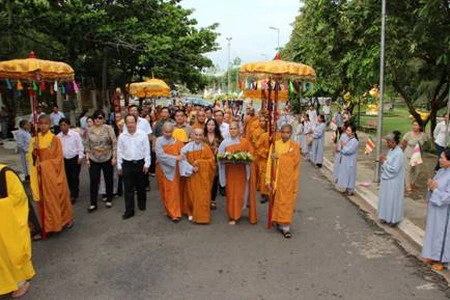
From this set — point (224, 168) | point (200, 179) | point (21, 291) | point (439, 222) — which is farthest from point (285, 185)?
point (21, 291)

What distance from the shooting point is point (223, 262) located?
5.91 metres

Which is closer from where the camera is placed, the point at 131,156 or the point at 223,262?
the point at 223,262

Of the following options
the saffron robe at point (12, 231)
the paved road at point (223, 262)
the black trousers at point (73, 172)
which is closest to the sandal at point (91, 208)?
the paved road at point (223, 262)

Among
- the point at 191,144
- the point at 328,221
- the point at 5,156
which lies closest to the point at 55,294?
the point at 191,144

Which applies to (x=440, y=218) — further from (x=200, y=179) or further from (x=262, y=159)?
(x=262, y=159)

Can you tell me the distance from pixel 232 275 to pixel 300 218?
9.56ft

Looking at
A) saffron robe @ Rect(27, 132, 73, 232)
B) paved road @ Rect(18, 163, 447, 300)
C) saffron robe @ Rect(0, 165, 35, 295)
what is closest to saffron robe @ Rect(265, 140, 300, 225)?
paved road @ Rect(18, 163, 447, 300)

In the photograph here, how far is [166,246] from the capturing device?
6543 mm

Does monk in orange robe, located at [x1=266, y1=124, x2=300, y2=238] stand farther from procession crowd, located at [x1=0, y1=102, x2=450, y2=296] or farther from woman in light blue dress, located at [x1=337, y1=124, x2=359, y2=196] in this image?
woman in light blue dress, located at [x1=337, y1=124, x2=359, y2=196]

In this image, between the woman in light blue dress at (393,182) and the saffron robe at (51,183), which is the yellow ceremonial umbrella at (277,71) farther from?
the saffron robe at (51,183)

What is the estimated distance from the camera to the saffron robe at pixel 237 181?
24.8 ft

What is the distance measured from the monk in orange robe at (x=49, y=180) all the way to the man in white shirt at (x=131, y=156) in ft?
3.35

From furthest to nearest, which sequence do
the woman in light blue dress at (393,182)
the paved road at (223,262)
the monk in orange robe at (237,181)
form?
the monk in orange robe at (237,181)
the woman in light blue dress at (393,182)
the paved road at (223,262)

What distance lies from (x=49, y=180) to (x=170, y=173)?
6.32 ft
